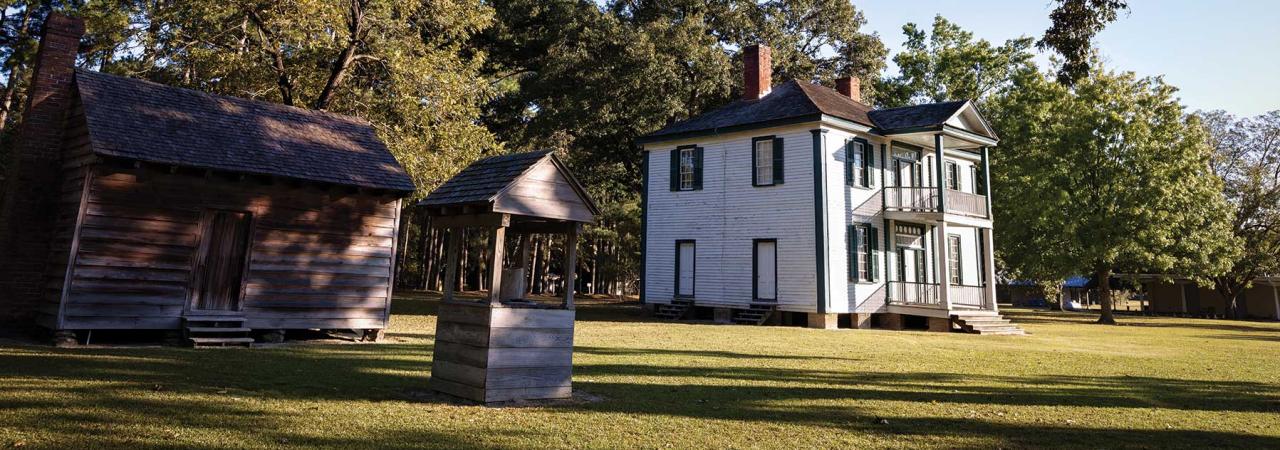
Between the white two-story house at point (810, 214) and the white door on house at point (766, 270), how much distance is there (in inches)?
1.4

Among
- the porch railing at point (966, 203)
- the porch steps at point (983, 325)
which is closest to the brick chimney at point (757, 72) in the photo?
the porch railing at point (966, 203)

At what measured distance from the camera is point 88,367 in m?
8.98

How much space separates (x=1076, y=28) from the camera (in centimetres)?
1149

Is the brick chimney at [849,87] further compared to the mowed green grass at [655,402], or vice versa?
the brick chimney at [849,87]

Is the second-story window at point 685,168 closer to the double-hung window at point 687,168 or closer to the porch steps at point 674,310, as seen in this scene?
the double-hung window at point 687,168

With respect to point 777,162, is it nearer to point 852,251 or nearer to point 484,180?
point 852,251

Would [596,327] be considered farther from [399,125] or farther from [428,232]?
[428,232]

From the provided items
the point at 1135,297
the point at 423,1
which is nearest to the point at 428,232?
the point at 423,1

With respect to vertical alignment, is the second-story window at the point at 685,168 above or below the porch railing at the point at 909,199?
above

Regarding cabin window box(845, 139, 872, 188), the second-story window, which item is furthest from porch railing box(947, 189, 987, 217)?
the second-story window

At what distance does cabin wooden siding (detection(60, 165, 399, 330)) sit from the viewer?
1169cm

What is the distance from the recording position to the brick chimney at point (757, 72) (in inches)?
1036

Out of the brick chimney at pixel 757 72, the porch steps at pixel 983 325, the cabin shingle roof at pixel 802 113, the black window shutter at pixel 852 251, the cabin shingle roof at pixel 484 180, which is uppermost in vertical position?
the brick chimney at pixel 757 72

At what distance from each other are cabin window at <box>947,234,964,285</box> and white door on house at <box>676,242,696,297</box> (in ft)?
31.2
